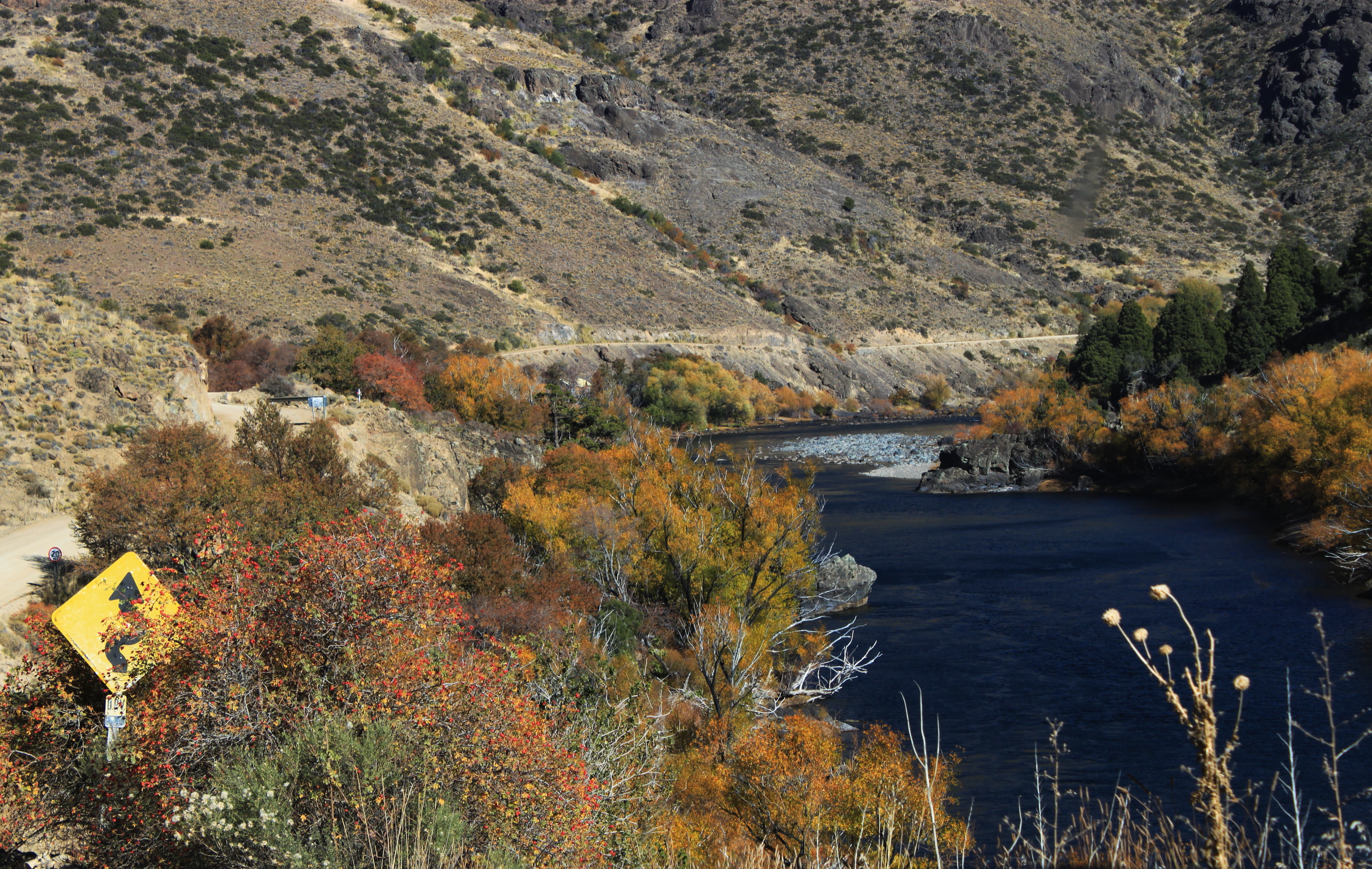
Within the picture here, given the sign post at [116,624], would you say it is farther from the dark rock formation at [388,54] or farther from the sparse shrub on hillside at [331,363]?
the dark rock formation at [388,54]

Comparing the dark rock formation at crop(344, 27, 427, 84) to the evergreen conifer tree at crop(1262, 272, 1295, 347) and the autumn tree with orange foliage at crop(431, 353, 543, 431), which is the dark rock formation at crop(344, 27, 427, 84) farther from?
the evergreen conifer tree at crop(1262, 272, 1295, 347)

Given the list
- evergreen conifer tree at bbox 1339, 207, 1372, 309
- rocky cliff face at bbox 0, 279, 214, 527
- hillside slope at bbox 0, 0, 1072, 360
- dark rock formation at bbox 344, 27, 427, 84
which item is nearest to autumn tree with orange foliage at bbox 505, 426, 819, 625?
rocky cliff face at bbox 0, 279, 214, 527

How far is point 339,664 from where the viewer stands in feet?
27.5

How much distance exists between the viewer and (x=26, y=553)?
20.3 meters

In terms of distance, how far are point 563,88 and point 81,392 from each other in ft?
300

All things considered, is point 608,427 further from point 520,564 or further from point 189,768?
point 189,768

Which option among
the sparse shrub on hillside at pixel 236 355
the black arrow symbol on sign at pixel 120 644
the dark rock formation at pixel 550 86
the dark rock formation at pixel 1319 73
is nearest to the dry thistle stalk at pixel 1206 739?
the black arrow symbol on sign at pixel 120 644

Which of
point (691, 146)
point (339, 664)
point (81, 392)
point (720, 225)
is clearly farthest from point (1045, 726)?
point (691, 146)

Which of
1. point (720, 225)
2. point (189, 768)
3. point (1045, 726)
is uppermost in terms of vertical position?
point (189, 768)

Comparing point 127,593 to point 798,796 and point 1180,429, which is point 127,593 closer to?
point 798,796

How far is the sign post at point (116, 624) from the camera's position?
875 cm

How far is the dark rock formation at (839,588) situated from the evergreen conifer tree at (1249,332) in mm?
37629

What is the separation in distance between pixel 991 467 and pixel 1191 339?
1532 centimetres

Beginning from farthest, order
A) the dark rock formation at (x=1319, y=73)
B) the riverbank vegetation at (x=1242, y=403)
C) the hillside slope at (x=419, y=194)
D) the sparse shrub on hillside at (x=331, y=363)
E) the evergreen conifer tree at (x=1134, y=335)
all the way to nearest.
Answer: the dark rock formation at (x=1319, y=73), the evergreen conifer tree at (x=1134, y=335), the hillside slope at (x=419, y=194), the sparse shrub on hillside at (x=331, y=363), the riverbank vegetation at (x=1242, y=403)
